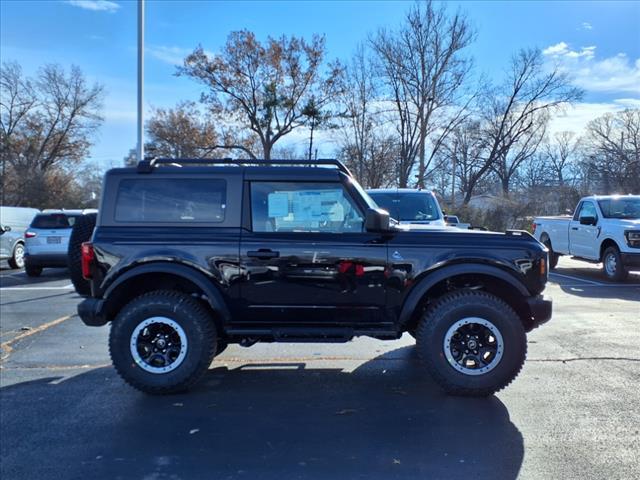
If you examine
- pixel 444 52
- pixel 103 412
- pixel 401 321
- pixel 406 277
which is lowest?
pixel 103 412

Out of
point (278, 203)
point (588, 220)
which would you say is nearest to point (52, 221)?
point (278, 203)

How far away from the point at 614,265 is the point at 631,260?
2.13 ft

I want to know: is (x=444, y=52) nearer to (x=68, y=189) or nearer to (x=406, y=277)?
(x=406, y=277)

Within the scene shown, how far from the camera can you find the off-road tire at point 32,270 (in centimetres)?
1266

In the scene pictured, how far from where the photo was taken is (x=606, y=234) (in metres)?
11.1

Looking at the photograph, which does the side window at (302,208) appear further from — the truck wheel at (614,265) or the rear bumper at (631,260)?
the truck wheel at (614,265)

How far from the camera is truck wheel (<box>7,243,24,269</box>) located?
14.7 metres

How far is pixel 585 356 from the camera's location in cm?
546

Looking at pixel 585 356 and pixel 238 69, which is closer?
pixel 585 356

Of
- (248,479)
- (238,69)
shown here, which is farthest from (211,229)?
(238,69)

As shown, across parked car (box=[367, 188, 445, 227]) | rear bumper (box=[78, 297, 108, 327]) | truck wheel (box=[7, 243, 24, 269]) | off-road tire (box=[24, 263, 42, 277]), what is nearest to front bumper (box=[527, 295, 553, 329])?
rear bumper (box=[78, 297, 108, 327])

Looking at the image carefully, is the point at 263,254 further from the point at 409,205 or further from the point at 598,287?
the point at 598,287

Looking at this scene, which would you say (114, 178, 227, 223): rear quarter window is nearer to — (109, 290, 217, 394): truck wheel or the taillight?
the taillight

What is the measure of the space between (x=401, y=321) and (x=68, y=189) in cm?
4468
